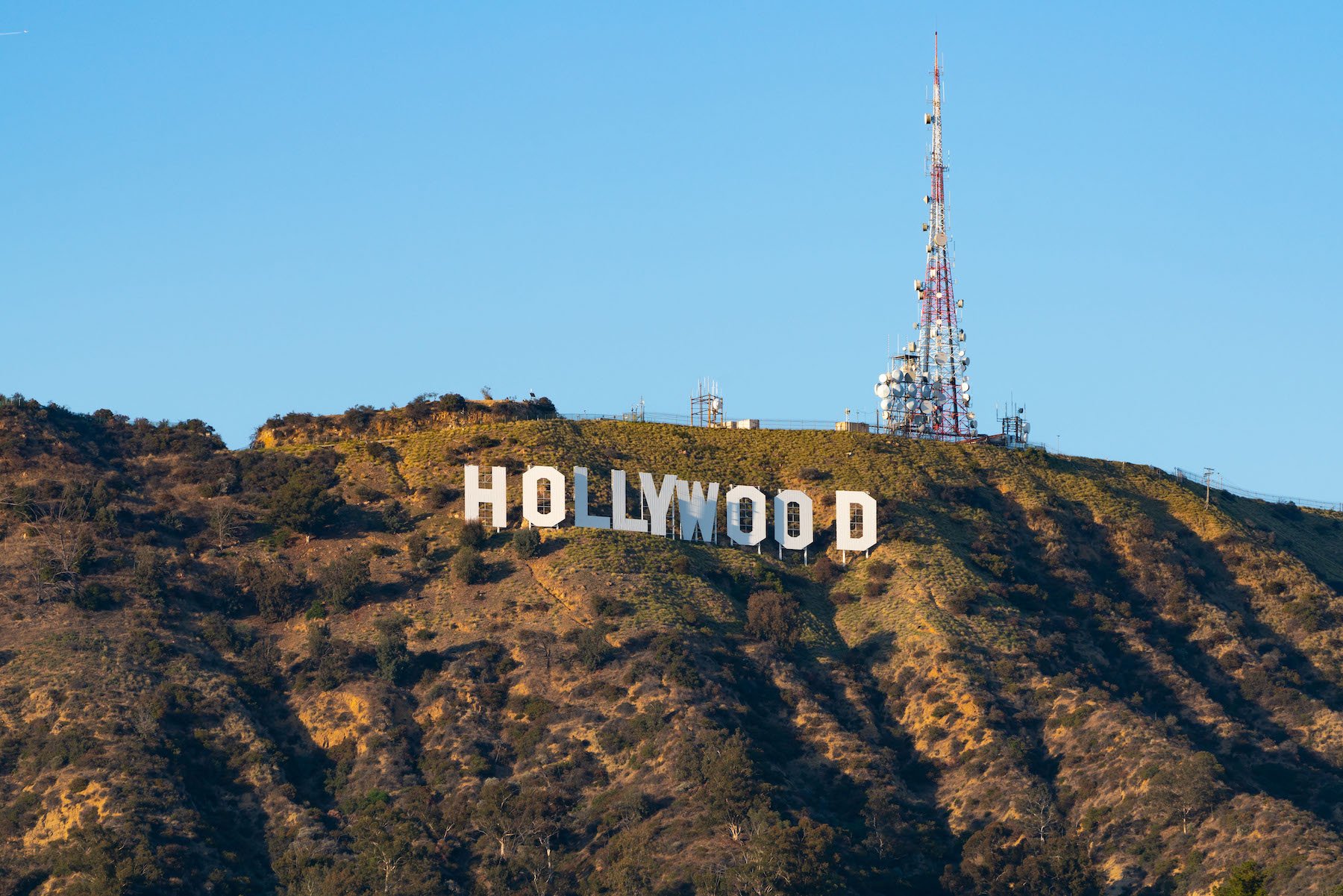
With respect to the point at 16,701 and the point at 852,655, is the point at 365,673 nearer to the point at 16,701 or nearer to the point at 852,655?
the point at 16,701

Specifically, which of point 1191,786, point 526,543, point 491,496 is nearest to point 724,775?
point 1191,786

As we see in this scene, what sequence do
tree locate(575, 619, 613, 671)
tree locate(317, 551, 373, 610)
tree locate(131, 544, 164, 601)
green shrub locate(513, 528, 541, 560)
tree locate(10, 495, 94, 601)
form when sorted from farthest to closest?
green shrub locate(513, 528, 541, 560), tree locate(317, 551, 373, 610), tree locate(131, 544, 164, 601), tree locate(10, 495, 94, 601), tree locate(575, 619, 613, 671)

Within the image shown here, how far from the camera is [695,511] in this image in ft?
429

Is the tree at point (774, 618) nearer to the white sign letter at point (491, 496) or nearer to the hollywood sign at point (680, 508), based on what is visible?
the hollywood sign at point (680, 508)

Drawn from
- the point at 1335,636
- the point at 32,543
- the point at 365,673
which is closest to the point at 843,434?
the point at 1335,636

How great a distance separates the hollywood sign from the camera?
126 meters

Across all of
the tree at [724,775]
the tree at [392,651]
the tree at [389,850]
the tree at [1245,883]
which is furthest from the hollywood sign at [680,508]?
the tree at [1245,883]

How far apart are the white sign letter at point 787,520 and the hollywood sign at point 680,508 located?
0.05m

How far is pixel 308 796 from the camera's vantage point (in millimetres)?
106312

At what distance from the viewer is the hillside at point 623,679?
10056cm

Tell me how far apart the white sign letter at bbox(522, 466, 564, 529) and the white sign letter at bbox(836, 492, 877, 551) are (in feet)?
59.7

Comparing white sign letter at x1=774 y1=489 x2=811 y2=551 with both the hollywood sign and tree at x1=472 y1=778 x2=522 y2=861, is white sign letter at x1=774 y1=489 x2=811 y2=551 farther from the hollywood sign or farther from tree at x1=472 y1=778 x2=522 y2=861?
tree at x1=472 y1=778 x2=522 y2=861

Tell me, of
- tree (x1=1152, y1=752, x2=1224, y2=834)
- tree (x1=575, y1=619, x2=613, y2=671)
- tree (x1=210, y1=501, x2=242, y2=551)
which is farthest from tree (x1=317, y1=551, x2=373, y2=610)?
tree (x1=1152, y1=752, x2=1224, y2=834)

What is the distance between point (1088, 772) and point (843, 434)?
4168 centimetres
